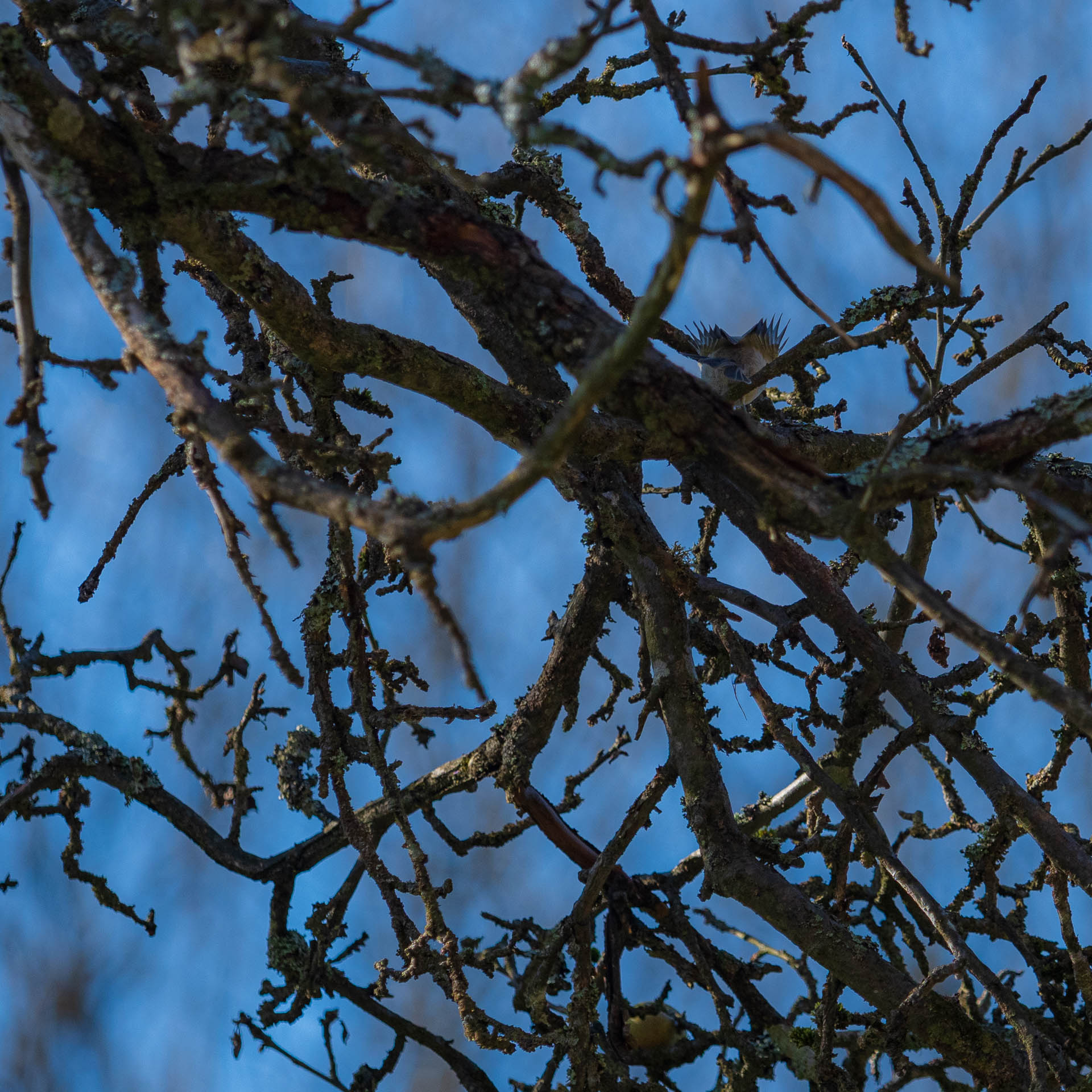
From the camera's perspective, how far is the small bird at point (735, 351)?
62.5 inches

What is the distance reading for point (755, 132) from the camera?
52 cm

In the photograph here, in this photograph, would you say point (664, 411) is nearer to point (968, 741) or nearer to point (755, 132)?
point (755, 132)

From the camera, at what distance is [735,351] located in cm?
171

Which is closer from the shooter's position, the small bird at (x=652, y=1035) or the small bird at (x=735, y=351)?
the small bird at (x=652, y=1035)

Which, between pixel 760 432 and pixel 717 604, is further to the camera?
pixel 717 604

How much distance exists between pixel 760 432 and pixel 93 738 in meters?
1.01

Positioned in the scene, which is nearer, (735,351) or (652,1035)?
(652,1035)

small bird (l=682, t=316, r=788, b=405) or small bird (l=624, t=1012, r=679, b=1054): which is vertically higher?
small bird (l=682, t=316, r=788, b=405)

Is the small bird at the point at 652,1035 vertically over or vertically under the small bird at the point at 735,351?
under

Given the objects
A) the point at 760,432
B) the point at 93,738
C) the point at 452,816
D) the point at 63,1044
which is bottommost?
the point at 63,1044

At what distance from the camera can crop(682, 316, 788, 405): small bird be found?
1588 mm

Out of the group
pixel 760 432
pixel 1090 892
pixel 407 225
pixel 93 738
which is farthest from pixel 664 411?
pixel 93 738

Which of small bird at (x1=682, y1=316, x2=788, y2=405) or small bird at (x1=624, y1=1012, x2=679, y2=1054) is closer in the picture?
small bird at (x1=624, y1=1012, x2=679, y2=1054)

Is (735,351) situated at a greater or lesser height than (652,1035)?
greater
